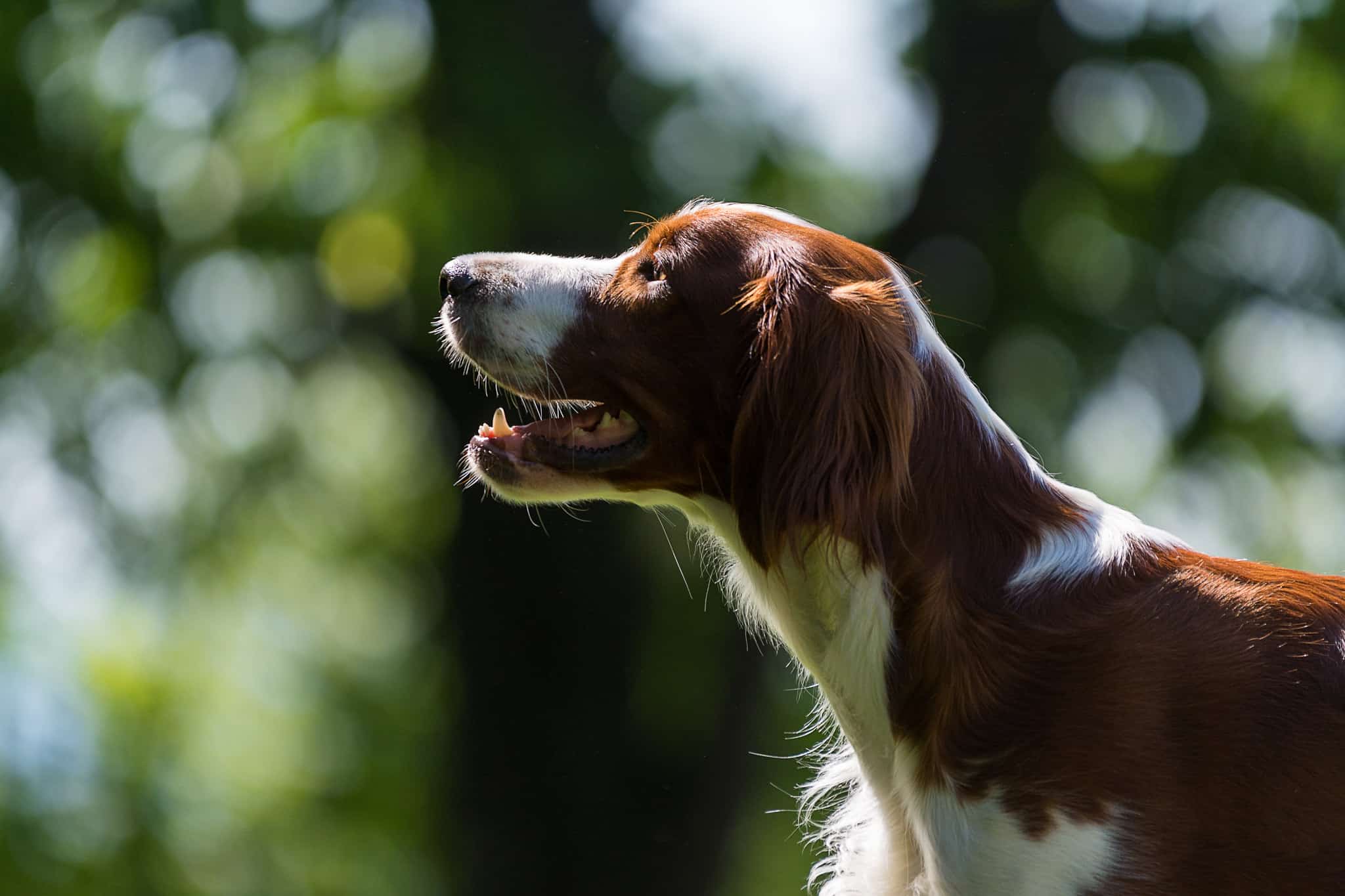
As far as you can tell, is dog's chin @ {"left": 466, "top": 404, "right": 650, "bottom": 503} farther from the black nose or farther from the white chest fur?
the black nose

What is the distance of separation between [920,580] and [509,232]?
662cm

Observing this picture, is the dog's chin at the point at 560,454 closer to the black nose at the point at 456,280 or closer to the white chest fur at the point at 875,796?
the white chest fur at the point at 875,796

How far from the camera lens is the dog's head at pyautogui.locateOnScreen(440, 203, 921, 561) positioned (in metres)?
3.30

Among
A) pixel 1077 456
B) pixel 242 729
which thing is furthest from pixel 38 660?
pixel 1077 456

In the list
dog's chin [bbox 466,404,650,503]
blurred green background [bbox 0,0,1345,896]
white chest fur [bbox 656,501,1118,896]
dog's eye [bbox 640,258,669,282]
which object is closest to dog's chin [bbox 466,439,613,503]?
dog's chin [bbox 466,404,650,503]

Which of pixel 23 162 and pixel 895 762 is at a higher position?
pixel 895 762

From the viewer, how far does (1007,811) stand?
302 centimetres

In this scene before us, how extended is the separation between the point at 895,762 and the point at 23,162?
9.32 m

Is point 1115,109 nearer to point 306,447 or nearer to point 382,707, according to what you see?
point 306,447

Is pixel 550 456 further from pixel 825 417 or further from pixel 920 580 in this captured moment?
pixel 920 580

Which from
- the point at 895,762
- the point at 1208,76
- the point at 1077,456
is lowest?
the point at 1077,456

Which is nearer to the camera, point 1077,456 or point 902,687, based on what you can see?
point 902,687

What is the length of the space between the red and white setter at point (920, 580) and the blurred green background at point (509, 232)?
590 centimetres

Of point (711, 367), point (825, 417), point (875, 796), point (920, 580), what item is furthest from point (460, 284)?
point (875, 796)
